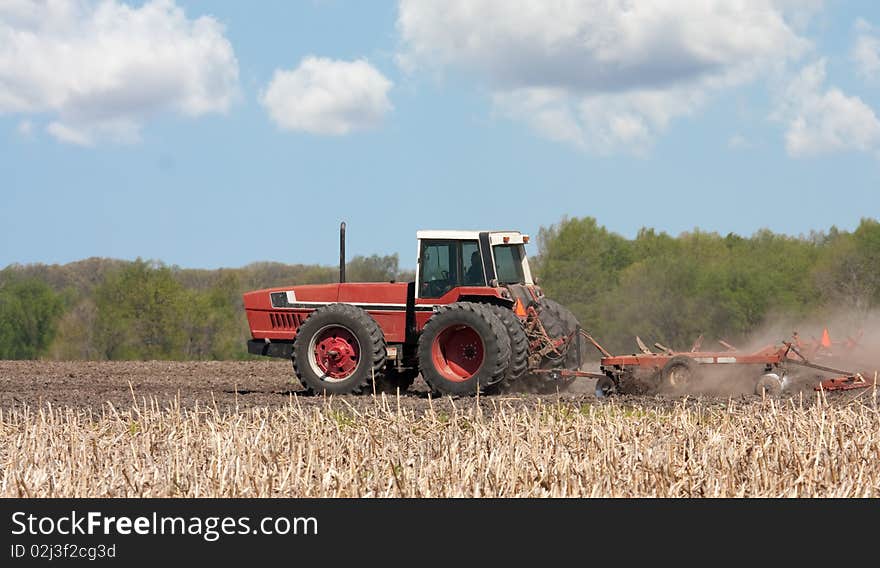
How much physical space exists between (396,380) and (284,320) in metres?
1.76

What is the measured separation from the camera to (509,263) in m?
15.4

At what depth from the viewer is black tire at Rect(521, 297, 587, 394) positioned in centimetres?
1527

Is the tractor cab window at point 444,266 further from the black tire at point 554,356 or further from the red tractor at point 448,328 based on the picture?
the black tire at point 554,356

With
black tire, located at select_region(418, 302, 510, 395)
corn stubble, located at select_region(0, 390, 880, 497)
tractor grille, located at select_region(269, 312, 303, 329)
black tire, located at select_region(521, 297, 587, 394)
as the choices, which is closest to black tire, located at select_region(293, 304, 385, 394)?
tractor grille, located at select_region(269, 312, 303, 329)

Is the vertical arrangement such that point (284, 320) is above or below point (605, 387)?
above

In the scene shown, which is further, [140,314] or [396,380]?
[140,314]

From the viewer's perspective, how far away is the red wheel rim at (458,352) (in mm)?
14648

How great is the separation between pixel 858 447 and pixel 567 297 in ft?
124

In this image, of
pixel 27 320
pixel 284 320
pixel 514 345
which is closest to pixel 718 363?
pixel 514 345

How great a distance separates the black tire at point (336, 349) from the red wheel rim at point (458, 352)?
811mm

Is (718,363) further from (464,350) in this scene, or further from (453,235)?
(453,235)

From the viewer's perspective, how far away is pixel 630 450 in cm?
767

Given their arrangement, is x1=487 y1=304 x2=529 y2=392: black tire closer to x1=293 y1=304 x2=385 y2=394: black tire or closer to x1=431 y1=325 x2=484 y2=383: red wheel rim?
x1=431 y1=325 x2=484 y2=383: red wheel rim

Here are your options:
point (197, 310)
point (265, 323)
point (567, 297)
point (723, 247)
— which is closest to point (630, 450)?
point (265, 323)
